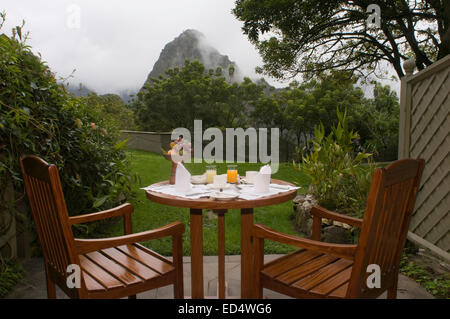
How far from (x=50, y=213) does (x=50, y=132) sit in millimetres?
1001

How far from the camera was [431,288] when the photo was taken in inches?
81.4

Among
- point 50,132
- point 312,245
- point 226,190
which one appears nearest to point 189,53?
point 50,132

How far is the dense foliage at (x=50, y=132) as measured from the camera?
1.84 metres

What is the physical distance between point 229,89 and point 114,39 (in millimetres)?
15847

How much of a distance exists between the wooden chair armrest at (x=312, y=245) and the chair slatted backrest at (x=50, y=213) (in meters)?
0.75

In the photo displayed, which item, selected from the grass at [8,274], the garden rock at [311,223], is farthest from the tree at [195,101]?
the grass at [8,274]

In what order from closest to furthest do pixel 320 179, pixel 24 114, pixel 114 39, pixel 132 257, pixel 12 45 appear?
1. pixel 132 257
2. pixel 24 114
3. pixel 12 45
4. pixel 320 179
5. pixel 114 39

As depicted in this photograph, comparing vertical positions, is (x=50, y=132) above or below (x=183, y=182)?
above

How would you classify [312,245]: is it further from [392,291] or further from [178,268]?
[178,268]

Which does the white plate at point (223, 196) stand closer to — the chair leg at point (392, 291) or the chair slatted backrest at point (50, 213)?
the chair slatted backrest at point (50, 213)

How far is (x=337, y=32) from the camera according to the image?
8422 mm

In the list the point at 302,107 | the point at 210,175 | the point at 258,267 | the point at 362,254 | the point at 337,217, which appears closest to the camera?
the point at 362,254
